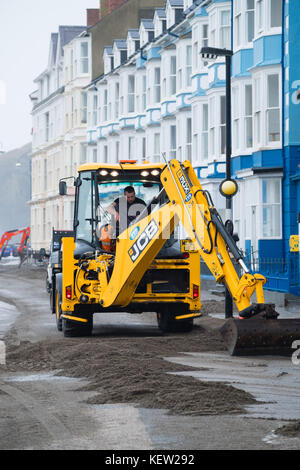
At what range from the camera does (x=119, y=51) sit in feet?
198

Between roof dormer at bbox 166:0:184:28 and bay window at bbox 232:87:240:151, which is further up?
roof dormer at bbox 166:0:184:28

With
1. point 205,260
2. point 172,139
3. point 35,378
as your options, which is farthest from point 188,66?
point 35,378

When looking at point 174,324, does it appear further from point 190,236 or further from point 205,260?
point 205,260

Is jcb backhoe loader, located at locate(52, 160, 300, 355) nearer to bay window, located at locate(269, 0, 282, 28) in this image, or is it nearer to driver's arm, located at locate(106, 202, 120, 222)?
driver's arm, located at locate(106, 202, 120, 222)

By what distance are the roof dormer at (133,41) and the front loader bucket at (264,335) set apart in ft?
146

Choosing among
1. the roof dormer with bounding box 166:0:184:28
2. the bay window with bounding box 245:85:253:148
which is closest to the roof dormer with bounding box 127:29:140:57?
the roof dormer with bounding box 166:0:184:28

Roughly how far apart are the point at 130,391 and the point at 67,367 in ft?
9.11

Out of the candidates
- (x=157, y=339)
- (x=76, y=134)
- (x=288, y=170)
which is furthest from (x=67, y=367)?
(x=76, y=134)

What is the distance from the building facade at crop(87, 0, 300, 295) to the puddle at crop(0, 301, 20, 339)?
261 inches

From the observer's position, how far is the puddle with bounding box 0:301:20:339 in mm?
20656

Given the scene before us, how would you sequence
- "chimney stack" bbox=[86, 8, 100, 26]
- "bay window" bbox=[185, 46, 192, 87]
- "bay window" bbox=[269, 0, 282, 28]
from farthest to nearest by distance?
"chimney stack" bbox=[86, 8, 100, 26]
"bay window" bbox=[185, 46, 192, 87]
"bay window" bbox=[269, 0, 282, 28]

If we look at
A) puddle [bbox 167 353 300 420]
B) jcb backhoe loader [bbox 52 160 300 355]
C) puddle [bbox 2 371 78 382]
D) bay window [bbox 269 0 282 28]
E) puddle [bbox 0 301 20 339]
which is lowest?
puddle [bbox 0 301 20 339]

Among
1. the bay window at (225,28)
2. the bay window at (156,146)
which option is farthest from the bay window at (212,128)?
the bay window at (156,146)
